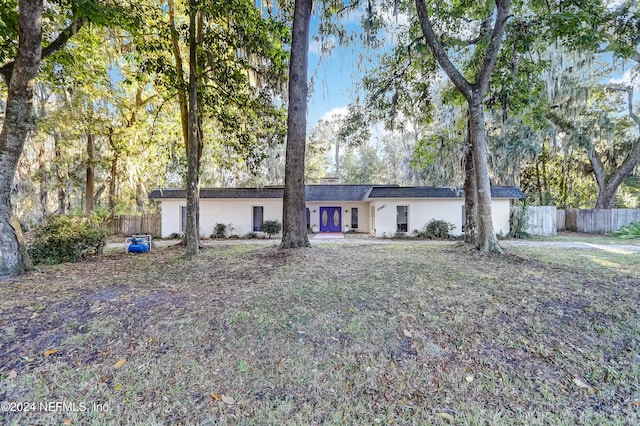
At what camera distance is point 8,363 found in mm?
2463

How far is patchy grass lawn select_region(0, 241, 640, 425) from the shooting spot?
2.16m

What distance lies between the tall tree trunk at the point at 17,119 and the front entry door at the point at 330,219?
12737mm

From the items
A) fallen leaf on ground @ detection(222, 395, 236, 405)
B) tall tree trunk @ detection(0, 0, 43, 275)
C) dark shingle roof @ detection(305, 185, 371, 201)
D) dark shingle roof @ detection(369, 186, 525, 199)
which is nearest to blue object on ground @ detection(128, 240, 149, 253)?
tall tree trunk @ detection(0, 0, 43, 275)

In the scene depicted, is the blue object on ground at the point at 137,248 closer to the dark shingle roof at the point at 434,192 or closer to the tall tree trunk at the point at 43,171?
the tall tree trunk at the point at 43,171

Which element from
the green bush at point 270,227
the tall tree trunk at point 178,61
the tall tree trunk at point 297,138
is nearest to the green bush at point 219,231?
the green bush at point 270,227

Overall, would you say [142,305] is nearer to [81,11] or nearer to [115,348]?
[115,348]

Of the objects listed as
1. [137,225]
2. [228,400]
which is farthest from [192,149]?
[137,225]

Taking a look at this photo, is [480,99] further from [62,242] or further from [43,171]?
[43,171]

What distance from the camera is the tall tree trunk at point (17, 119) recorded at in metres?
4.67

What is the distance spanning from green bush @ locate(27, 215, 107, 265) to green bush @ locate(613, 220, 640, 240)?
782 inches

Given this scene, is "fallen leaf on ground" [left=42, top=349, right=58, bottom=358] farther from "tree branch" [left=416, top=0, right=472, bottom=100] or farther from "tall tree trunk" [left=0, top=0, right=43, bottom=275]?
"tree branch" [left=416, top=0, right=472, bottom=100]

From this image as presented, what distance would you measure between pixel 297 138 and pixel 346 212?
10.4 m

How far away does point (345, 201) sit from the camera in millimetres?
15383

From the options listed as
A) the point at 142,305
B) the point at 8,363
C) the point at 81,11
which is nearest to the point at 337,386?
the point at 142,305
